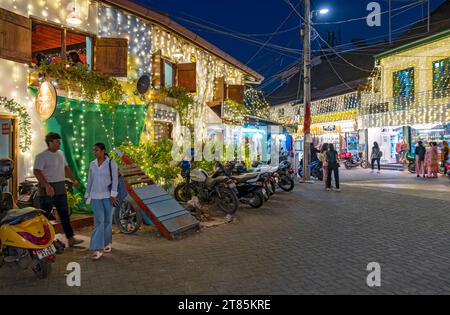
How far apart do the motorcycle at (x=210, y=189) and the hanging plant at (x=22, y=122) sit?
425cm

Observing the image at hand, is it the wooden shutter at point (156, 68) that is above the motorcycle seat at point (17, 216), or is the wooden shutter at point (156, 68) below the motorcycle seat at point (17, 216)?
above

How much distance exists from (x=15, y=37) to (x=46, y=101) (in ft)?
4.84

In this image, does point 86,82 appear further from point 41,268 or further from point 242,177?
point 41,268

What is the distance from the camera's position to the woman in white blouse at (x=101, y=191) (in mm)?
6176

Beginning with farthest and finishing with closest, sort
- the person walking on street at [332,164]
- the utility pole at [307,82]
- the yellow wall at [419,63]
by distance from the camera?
the yellow wall at [419,63], the utility pole at [307,82], the person walking on street at [332,164]

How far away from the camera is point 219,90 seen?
1659 centimetres

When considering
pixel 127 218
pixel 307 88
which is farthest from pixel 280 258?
pixel 307 88

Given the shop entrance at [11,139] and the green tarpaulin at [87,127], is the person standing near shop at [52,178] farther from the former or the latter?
the green tarpaulin at [87,127]

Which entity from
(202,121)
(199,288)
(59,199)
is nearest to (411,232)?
(199,288)

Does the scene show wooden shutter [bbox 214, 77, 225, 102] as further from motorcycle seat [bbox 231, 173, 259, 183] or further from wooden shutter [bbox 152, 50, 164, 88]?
motorcycle seat [bbox 231, 173, 259, 183]

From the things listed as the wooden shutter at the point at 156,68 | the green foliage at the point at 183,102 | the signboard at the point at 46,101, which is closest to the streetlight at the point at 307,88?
the green foliage at the point at 183,102

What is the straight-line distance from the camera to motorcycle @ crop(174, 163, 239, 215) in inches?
384

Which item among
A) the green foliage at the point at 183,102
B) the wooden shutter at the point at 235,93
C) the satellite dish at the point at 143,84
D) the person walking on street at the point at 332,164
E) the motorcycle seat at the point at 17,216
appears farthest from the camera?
the wooden shutter at the point at 235,93

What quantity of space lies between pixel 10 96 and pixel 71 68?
1.53 metres
